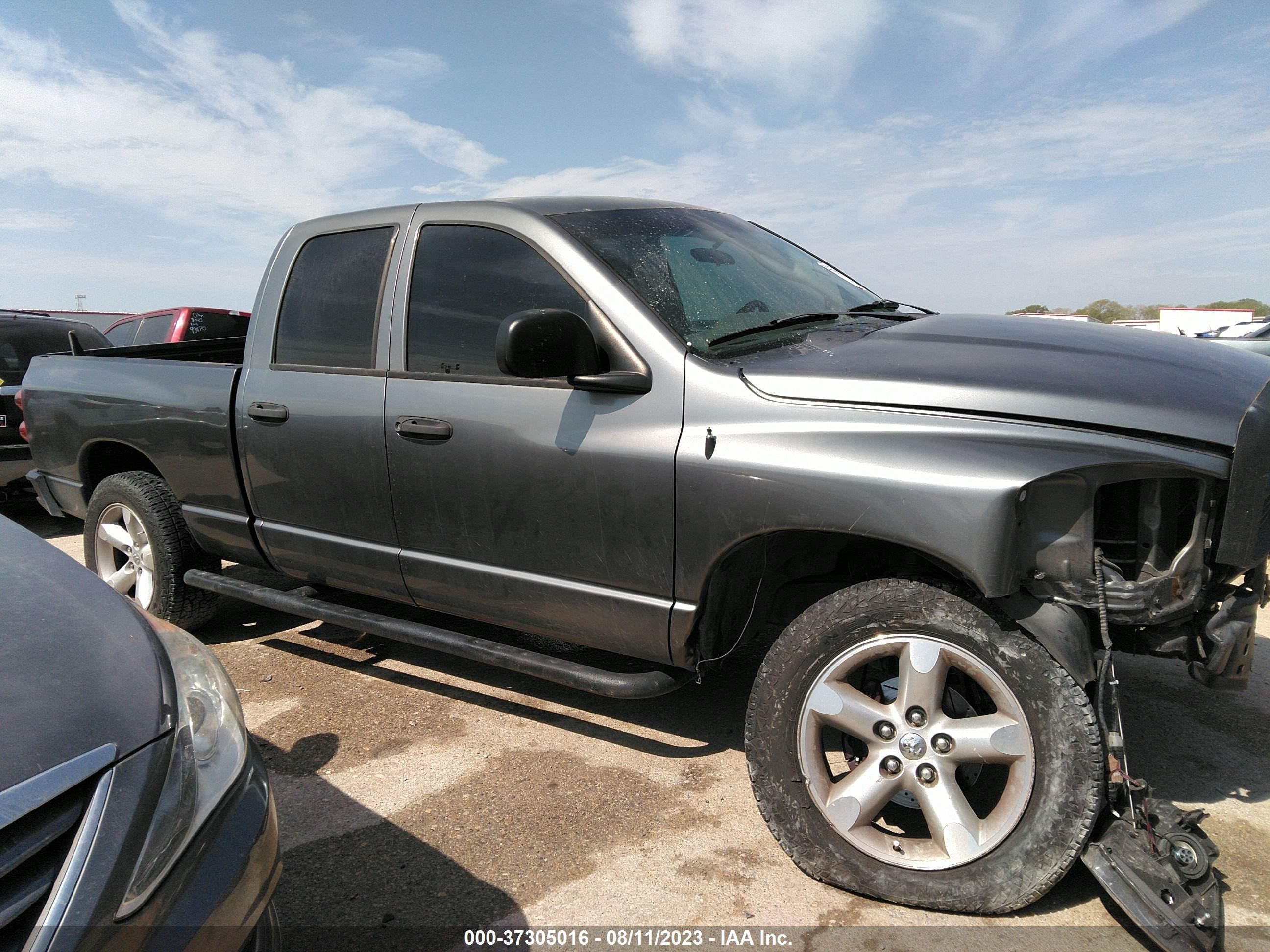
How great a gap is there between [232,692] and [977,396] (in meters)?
1.96

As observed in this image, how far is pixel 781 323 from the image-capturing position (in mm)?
2895

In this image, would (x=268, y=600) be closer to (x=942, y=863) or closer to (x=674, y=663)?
(x=674, y=663)

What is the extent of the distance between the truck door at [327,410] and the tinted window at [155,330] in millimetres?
8311

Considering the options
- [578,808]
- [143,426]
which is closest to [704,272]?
[578,808]

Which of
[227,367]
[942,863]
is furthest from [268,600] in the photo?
[942,863]

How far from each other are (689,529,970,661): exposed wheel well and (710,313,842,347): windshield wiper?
671 millimetres

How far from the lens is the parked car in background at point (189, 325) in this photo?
34.2ft


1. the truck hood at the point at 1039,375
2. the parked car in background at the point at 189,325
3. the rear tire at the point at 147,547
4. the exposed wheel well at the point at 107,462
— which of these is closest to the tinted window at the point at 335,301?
the rear tire at the point at 147,547

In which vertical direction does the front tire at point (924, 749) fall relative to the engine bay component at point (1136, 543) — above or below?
below

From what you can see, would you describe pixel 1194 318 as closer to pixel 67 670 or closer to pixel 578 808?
pixel 578 808

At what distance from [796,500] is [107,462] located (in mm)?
4004

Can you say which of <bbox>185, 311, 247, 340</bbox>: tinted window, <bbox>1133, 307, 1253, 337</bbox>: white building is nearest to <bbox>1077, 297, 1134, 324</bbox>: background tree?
<bbox>1133, 307, 1253, 337</bbox>: white building

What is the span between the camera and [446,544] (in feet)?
9.96

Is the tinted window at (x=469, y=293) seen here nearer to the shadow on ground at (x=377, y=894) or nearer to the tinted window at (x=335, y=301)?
the tinted window at (x=335, y=301)
